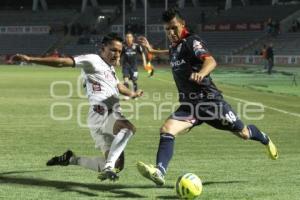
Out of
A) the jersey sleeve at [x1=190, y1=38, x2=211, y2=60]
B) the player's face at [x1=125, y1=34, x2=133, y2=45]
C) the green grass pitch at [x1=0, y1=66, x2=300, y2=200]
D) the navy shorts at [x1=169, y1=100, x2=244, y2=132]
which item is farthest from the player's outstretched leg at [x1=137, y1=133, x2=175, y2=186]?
the player's face at [x1=125, y1=34, x2=133, y2=45]

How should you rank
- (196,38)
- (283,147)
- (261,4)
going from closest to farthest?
1. (196,38)
2. (283,147)
3. (261,4)

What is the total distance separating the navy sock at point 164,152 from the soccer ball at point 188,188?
400 millimetres

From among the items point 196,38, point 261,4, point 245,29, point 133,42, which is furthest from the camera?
point 261,4

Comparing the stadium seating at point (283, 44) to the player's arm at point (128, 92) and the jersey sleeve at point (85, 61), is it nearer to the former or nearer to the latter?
the player's arm at point (128, 92)

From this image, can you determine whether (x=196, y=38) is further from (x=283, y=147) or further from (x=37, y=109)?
(x=37, y=109)

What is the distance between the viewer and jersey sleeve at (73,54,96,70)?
7906mm

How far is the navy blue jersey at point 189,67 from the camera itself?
8109mm

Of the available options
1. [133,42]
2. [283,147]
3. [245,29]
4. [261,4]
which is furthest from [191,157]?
[261,4]

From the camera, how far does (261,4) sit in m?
79.9

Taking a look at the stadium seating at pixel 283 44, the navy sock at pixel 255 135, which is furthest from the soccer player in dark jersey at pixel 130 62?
the stadium seating at pixel 283 44

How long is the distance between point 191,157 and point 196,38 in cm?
295

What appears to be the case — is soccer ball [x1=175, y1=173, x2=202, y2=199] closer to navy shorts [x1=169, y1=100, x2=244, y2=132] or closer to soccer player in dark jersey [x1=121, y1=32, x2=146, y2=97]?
navy shorts [x1=169, y1=100, x2=244, y2=132]

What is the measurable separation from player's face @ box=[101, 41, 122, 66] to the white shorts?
0.63 meters

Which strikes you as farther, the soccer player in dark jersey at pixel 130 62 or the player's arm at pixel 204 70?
the soccer player in dark jersey at pixel 130 62
